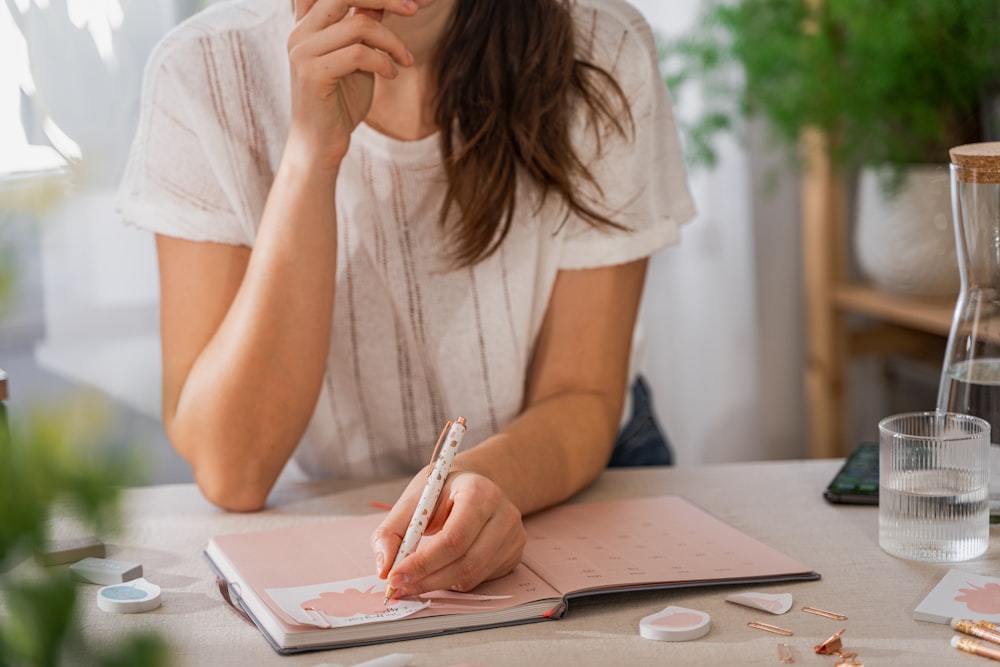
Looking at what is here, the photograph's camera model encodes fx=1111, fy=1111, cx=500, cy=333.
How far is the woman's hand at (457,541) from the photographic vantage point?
711 mm

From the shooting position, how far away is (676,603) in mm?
731

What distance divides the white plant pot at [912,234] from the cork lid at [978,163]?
1.11 metres

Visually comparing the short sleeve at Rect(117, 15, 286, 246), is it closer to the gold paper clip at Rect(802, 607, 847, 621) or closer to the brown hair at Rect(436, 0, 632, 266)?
the brown hair at Rect(436, 0, 632, 266)

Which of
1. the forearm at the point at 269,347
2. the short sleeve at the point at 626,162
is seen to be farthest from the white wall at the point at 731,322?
the forearm at the point at 269,347

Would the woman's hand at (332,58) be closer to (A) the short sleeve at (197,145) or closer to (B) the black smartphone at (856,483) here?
(A) the short sleeve at (197,145)

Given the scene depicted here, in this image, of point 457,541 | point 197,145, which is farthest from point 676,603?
point 197,145

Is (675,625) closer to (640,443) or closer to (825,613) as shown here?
(825,613)

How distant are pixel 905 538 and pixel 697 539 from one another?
15 cm

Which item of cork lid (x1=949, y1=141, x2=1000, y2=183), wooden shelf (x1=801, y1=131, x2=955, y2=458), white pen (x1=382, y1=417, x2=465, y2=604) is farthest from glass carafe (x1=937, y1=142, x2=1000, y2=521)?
wooden shelf (x1=801, y1=131, x2=955, y2=458)

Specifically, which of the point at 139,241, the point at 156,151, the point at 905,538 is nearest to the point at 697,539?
the point at 905,538

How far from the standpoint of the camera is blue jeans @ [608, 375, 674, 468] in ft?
4.14

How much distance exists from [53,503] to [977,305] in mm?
761

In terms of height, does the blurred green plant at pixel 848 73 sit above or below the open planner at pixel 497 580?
above

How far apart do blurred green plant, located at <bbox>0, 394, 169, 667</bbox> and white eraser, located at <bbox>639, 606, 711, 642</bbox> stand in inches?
18.9
